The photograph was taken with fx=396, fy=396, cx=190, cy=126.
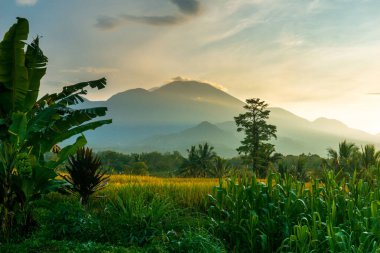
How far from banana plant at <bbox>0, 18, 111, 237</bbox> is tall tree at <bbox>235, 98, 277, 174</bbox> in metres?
34.5

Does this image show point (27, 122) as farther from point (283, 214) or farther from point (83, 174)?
point (283, 214)

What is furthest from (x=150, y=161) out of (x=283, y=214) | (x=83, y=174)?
(x=283, y=214)

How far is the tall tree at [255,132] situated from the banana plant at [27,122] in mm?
34509

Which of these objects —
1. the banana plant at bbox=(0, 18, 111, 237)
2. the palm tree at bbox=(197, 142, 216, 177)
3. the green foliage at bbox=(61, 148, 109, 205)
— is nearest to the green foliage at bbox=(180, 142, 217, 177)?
the palm tree at bbox=(197, 142, 216, 177)

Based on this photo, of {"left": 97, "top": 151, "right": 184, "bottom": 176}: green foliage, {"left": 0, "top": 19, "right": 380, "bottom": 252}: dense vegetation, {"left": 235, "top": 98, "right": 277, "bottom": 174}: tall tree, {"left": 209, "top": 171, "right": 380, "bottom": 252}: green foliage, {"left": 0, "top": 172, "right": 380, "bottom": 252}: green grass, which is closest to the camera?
{"left": 0, "top": 19, "right": 380, "bottom": 252}: dense vegetation

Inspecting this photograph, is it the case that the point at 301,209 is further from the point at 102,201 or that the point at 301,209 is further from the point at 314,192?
the point at 102,201

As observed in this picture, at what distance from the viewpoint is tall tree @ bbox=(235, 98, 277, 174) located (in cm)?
4578

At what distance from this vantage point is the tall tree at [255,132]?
4578cm

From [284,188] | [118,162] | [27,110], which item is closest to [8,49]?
[27,110]

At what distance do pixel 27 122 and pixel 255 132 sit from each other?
40.0 meters

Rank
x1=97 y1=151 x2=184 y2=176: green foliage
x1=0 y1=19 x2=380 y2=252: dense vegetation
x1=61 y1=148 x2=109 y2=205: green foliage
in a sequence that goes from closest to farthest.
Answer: x1=0 y1=19 x2=380 y2=252: dense vegetation < x1=61 y1=148 x2=109 y2=205: green foliage < x1=97 y1=151 x2=184 y2=176: green foliage

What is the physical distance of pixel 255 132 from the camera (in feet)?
159

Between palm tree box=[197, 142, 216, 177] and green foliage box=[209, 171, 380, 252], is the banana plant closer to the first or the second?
green foliage box=[209, 171, 380, 252]

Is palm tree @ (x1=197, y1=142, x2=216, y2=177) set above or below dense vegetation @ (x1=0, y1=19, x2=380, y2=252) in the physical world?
above
